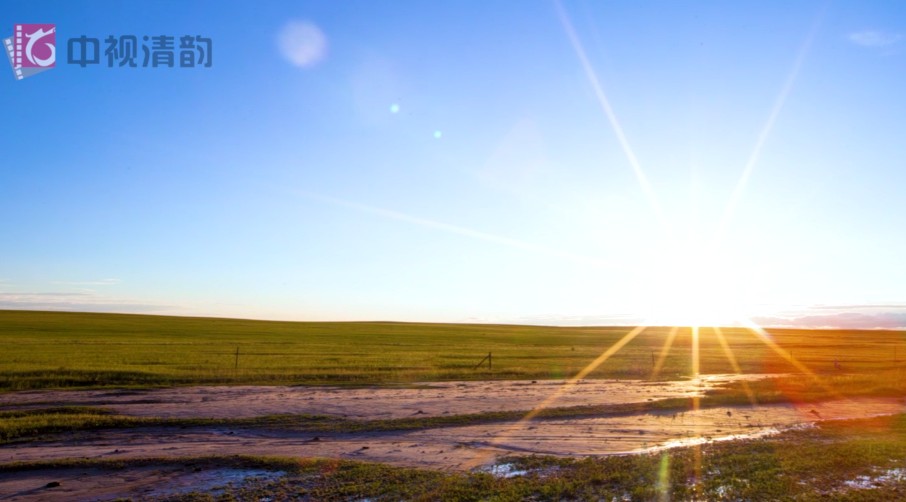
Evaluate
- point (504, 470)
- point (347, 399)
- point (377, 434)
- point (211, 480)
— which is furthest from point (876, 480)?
point (347, 399)

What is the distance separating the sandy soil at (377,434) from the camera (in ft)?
43.5

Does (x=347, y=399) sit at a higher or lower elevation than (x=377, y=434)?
lower

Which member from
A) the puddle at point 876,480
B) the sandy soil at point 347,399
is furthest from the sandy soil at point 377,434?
the puddle at point 876,480

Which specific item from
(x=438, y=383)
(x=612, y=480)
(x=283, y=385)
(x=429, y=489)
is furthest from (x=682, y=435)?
(x=283, y=385)

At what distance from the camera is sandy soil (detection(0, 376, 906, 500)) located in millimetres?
13266

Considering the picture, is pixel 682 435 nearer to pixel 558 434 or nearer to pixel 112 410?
pixel 558 434

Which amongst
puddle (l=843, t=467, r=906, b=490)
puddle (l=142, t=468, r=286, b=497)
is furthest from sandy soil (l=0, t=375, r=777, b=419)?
puddle (l=843, t=467, r=906, b=490)

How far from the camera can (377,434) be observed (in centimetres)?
1833

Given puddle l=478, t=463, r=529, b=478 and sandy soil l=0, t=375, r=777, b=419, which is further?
sandy soil l=0, t=375, r=777, b=419

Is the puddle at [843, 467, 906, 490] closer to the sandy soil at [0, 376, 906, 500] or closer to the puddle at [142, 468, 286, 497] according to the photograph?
the sandy soil at [0, 376, 906, 500]

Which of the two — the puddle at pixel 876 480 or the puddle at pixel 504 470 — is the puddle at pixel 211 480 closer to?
the puddle at pixel 504 470

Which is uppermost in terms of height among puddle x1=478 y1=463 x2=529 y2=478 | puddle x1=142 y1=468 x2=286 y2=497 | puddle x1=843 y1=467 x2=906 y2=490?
puddle x1=142 y1=468 x2=286 y2=497

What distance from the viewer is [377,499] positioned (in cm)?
1119

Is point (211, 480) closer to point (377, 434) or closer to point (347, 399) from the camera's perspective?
point (377, 434)
